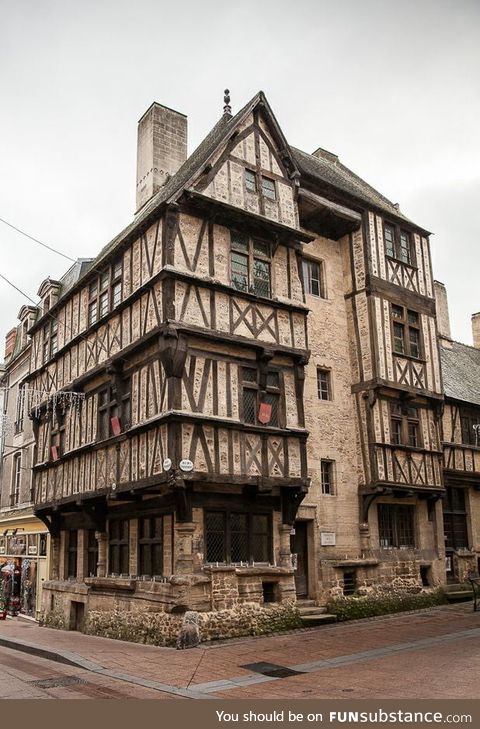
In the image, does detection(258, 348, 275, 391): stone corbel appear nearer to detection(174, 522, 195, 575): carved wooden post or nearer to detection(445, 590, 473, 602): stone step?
detection(174, 522, 195, 575): carved wooden post

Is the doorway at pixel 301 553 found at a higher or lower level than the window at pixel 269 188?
lower

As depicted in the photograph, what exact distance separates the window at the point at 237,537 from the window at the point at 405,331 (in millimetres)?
6466

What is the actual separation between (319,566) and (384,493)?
2498mm

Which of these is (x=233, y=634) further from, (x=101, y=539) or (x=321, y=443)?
(x=321, y=443)

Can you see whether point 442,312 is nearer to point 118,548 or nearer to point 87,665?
point 118,548

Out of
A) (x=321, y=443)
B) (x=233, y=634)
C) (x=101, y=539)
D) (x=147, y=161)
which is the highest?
(x=147, y=161)

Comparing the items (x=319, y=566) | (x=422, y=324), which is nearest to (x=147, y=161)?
(x=422, y=324)

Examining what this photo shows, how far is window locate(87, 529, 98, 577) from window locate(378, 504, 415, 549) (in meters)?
7.13

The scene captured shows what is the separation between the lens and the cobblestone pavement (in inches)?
328

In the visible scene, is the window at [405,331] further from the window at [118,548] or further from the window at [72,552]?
the window at [72,552]

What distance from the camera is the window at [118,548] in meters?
14.6

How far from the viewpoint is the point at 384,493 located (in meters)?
16.4

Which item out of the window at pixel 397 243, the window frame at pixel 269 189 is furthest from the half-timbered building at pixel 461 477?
the window frame at pixel 269 189

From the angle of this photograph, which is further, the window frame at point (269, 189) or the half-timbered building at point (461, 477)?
the half-timbered building at point (461, 477)
